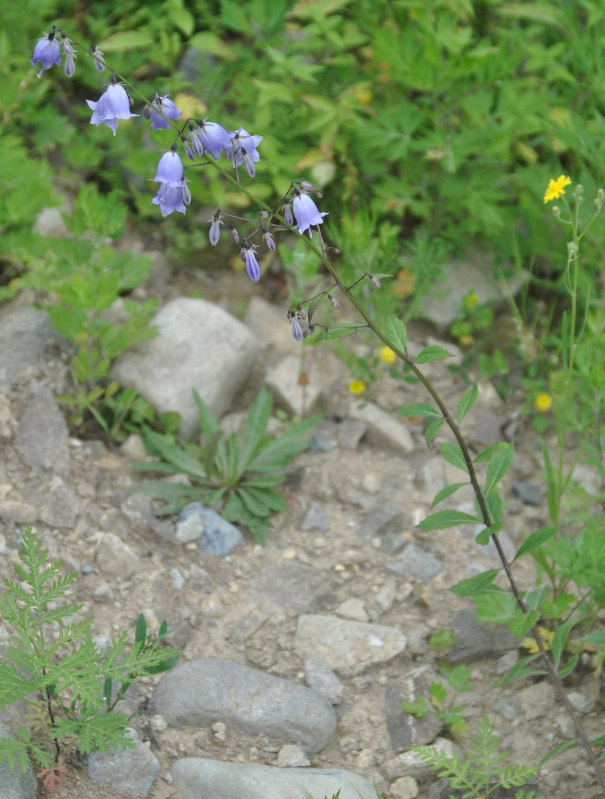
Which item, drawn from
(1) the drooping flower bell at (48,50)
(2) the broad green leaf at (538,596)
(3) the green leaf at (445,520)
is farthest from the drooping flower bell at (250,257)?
(2) the broad green leaf at (538,596)

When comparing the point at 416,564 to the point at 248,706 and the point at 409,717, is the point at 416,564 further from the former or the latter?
the point at 248,706

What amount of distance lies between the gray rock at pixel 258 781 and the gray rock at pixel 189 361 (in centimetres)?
158

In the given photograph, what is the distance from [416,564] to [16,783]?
164 cm

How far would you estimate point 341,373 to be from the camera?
402 centimetres

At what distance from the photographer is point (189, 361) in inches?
147

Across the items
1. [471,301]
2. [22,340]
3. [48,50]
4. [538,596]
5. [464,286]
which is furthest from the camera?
[464,286]

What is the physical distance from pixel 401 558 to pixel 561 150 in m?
2.20

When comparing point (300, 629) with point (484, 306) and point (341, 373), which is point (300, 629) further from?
point (484, 306)

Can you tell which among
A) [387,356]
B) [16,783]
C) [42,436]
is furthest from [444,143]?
[16,783]

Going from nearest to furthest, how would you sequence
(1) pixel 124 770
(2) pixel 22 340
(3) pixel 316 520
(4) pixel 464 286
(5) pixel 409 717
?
(1) pixel 124 770, (5) pixel 409 717, (3) pixel 316 520, (2) pixel 22 340, (4) pixel 464 286

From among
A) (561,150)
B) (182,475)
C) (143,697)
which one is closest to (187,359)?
(182,475)

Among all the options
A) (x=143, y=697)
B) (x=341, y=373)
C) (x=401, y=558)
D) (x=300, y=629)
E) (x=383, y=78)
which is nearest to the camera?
(x=143, y=697)

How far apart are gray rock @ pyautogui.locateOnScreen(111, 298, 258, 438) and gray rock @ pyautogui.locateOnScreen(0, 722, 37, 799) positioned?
1.68 m

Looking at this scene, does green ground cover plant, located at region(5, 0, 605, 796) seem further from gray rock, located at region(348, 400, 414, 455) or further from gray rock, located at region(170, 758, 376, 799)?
gray rock, located at region(170, 758, 376, 799)
